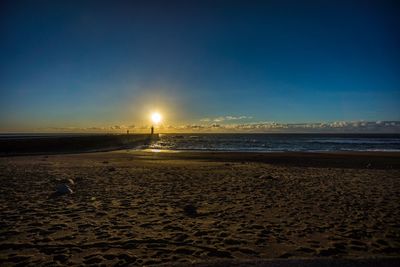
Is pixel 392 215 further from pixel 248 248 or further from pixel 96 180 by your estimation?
pixel 96 180

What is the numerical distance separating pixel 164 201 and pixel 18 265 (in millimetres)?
5215

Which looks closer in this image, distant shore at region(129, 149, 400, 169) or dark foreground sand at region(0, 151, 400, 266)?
dark foreground sand at region(0, 151, 400, 266)

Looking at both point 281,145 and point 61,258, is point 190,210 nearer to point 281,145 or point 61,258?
point 61,258

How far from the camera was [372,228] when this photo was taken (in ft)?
24.3

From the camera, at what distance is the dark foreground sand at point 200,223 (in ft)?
18.8

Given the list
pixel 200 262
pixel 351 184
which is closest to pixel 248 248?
pixel 200 262

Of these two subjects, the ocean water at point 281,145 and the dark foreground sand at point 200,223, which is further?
the ocean water at point 281,145

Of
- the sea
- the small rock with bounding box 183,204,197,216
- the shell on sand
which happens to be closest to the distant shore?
the sea

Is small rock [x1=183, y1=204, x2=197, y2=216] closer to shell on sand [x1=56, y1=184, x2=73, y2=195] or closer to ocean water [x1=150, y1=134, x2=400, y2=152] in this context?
Result: shell on sand [x1=56, y1=184, x2=73, y2=195]

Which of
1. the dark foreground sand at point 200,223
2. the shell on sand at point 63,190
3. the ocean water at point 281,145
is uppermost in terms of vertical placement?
the shell on sand at point 63,190

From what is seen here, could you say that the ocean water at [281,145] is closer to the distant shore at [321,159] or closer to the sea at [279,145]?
the sea at [279,145]

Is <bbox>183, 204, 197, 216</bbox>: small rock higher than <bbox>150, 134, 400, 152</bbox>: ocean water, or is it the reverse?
<bbox>183, 204, 197, 216</bbox>: small rock

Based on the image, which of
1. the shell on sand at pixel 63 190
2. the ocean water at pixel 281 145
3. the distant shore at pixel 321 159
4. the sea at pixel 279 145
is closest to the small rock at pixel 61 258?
the shell on sand at pixel 63 190

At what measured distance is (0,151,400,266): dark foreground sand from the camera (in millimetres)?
5719
